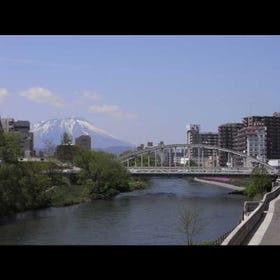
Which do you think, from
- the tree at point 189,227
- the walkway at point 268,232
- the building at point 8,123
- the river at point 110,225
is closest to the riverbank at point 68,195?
the river at point 110,225

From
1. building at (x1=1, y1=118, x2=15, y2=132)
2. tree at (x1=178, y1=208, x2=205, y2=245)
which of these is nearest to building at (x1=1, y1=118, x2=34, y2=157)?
building at (x1=1, y1=118, x2=15, y2=132)

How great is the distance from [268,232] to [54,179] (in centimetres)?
1547

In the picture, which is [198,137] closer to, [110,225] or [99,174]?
[99,174]

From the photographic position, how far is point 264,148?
5172 cm

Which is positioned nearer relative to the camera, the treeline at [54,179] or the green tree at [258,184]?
the treeline at [54,179]

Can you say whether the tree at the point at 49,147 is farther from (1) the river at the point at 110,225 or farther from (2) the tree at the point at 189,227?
(2) the tree at the point at 189,227

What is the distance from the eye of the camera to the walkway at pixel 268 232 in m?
7.46

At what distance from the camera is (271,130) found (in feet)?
180

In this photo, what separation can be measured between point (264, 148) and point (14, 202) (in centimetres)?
3836

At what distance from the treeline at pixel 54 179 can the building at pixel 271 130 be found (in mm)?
23308

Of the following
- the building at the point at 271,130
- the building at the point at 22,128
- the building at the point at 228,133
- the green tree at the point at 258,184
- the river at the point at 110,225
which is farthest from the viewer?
the building at the point at 228,133
